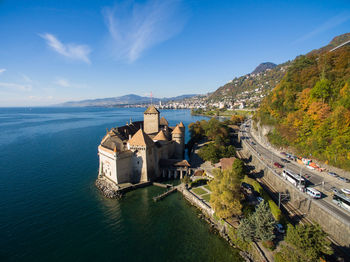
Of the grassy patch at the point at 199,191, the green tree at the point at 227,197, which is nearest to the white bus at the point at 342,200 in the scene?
the green tree at the point at 227,197

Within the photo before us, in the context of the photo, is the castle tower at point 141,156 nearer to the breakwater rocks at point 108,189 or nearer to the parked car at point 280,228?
the breakwater rocks at point 108,189

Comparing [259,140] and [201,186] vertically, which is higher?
[259,140]

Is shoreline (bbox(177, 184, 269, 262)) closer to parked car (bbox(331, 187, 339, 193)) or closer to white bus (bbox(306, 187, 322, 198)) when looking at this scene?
white bus (bbox(306, 187, 322, 198))

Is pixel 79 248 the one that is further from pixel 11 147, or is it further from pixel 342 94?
pixel 11 147

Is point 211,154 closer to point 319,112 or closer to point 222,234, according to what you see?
point 222,234

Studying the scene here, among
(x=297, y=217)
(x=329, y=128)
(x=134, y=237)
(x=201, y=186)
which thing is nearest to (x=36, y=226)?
(x=134, y=237)

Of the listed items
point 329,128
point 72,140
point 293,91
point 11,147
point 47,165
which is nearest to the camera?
point 329,128
